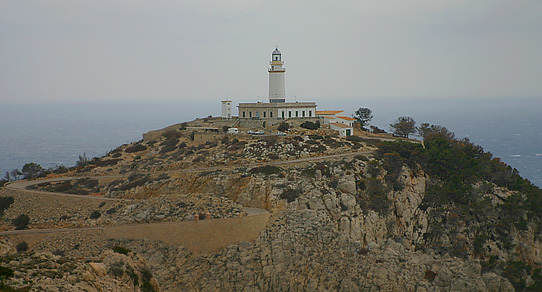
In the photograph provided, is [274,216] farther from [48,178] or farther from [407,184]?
[48,178]

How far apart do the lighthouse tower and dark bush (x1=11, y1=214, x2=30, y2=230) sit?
112ft

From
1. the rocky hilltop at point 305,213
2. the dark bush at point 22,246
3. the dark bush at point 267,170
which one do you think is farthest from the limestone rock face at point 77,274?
the dark bush at point 267,170

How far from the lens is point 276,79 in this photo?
205 feet

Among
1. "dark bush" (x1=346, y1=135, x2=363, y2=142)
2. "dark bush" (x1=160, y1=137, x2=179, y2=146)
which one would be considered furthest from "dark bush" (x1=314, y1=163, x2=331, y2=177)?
"dark bush" (x1=160, y1=137, x2=179, y2=146)

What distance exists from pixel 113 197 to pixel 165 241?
36.5 feet

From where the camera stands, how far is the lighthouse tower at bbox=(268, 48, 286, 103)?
203 ft

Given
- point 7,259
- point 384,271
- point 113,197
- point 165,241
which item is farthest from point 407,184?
→ point 7,259

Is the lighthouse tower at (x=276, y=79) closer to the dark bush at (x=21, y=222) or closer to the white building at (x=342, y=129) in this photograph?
the white building at (x=342, y=129)

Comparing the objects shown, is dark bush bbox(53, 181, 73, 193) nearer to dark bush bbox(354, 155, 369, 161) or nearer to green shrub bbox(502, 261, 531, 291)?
dark bush bbox(354, 155, 369, 161)

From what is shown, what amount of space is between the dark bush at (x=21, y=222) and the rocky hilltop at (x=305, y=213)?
0.49 metres

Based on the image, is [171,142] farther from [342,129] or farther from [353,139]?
[353,139]

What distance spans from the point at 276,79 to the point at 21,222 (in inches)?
1385

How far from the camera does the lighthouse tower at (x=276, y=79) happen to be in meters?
62.0

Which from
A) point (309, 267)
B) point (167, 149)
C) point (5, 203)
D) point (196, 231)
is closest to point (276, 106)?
point (167, 149)
